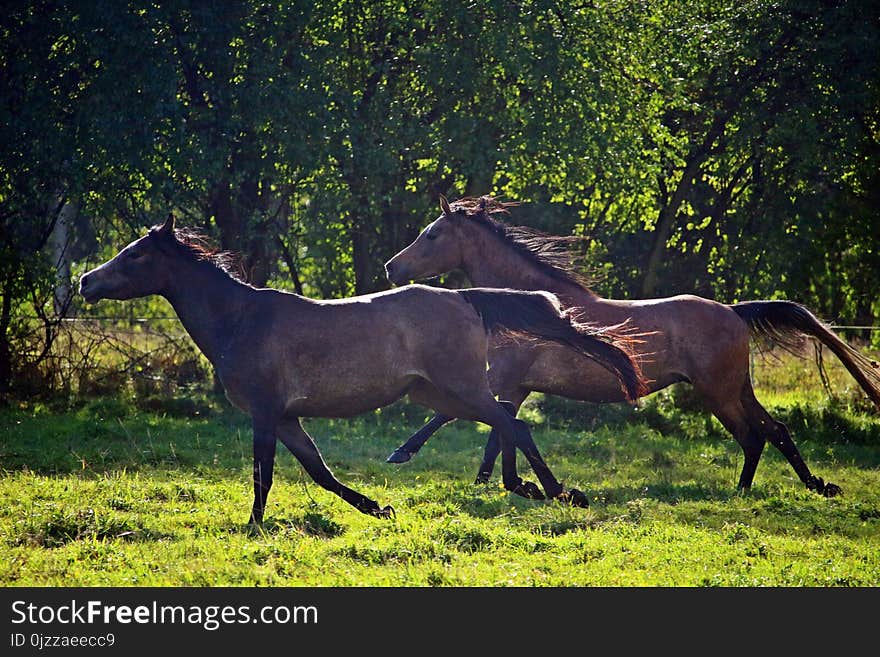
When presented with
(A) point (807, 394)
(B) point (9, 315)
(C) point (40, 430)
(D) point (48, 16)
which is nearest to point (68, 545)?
(C) point (40, 430)

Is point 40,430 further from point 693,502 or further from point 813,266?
point 813,266

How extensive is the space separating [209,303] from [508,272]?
11.6 feet

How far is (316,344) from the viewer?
8609 millimetres

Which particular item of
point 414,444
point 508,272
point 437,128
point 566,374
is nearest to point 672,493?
point 566,374

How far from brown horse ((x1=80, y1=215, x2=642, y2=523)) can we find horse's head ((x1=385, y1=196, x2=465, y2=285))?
2.48m

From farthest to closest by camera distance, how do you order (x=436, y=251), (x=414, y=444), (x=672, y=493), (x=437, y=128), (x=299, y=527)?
(x=437, y=128) → (x=436, y=251) → (x=414, y=444) → (x=672, y=493) → (x=299, y=527)

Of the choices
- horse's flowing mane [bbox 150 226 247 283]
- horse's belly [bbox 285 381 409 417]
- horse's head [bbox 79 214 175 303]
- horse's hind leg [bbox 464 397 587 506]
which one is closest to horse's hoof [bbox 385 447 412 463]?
horse's hind leg [bbox 464 397 587 506]

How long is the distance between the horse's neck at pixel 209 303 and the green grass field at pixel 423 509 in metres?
1.36

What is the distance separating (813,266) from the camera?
1747 centimetres

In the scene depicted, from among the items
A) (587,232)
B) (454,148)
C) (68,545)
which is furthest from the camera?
(587,232)

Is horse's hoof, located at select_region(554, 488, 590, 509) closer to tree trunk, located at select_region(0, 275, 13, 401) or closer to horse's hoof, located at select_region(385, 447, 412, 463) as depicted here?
horse's hoof, located at select_region(385, 447, 412, 463)

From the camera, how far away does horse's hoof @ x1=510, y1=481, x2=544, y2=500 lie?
9.71m

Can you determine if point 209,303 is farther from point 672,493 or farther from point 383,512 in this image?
point 672,493

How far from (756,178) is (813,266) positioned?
1844 mm
